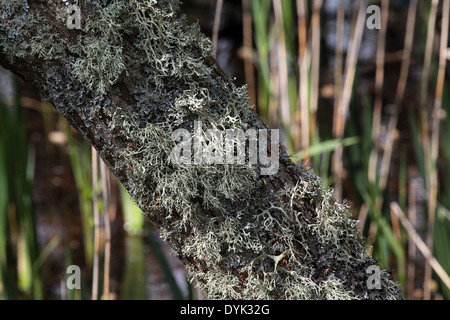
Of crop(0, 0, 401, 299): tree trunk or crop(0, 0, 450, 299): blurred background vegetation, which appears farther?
crop(0, 0, 450, 299): blurred background vegetation

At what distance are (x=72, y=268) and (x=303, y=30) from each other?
0.81 metres

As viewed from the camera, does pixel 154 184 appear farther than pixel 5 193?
No

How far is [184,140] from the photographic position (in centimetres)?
49

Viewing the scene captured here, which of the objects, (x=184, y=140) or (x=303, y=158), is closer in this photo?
(x=184, y=140)

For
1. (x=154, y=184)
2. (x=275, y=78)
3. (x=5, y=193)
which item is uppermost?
(x=275, y=78)

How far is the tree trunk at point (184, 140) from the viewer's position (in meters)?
0.48

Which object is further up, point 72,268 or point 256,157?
point 256,157

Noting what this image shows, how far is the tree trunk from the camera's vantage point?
484 millimetres

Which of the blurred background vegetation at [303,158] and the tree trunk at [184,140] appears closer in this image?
the tree trunk at [184,140]

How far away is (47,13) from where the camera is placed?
49 centimetres
